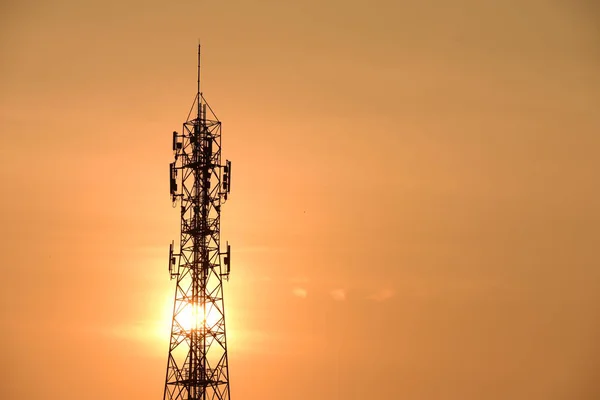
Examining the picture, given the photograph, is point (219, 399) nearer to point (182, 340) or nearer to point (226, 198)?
point (182, 340)

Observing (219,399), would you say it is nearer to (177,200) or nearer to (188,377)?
(188,377)

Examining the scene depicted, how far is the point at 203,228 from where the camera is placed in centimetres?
11575

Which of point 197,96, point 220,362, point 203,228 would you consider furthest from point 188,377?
point 197,96

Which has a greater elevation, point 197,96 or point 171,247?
point 197,96

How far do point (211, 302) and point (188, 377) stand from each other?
16.3 feet

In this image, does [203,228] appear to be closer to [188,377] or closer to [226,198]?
[226,198]

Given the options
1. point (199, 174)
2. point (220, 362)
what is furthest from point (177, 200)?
point (220, 362)

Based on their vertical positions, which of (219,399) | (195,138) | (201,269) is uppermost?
(195,138)

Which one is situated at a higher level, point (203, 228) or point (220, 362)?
point (203, 228)

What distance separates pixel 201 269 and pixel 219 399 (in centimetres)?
834

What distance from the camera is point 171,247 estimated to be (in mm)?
115562

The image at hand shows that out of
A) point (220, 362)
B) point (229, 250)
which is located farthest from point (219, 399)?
point (229, 250)

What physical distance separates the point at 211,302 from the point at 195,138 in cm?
1057

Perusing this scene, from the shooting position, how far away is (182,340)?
114 meters
